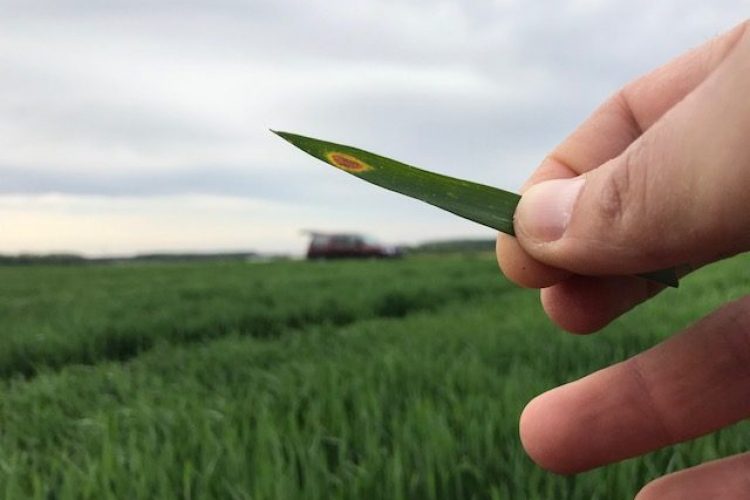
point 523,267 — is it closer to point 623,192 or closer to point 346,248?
point 623,192

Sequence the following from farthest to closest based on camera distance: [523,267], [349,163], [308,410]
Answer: [308,410]
[523,267]
[349,163]

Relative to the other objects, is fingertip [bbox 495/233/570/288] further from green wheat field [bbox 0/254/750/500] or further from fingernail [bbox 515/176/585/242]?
green wheat field [bbox 0/254/750/500]

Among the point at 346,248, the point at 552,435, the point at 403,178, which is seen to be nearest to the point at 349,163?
the point at 403,178

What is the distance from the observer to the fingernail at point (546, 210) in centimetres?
84

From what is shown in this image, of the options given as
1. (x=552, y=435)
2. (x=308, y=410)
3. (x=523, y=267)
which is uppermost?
(x=523, y=267)

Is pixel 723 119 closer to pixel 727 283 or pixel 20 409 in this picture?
pixel 20 409

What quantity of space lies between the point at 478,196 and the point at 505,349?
2158mm

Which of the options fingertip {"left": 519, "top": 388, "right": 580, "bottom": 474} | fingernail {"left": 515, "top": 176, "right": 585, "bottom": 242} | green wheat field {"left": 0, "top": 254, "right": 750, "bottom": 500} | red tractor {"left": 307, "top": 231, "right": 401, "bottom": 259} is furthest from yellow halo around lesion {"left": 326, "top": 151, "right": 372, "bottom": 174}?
red tractor {"left": 307, "top": 231, "right": 401, "bottom": 259}

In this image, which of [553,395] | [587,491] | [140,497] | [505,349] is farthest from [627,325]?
[140,497]

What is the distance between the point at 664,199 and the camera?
0.77m

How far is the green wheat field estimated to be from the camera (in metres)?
1.43

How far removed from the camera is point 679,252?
797mm

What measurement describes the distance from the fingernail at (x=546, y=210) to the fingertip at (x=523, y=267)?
0.07 metres

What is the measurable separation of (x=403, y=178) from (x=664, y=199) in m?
0.29
